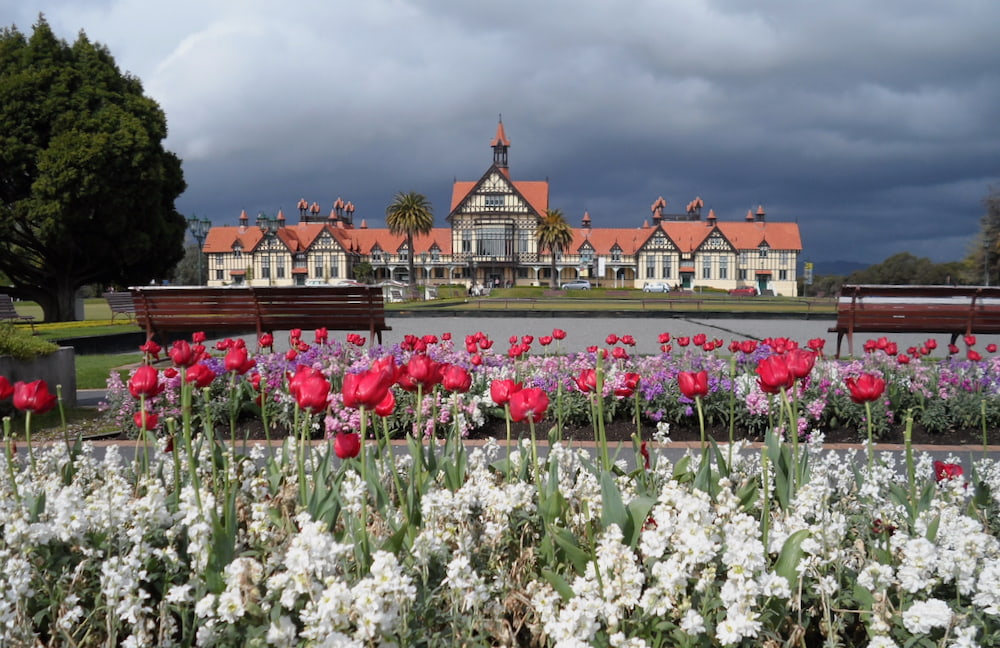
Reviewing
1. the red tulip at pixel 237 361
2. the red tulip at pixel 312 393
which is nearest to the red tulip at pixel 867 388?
the red tulip at pixel 312 393

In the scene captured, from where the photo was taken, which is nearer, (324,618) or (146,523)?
(324,618)

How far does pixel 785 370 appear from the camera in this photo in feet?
6.69

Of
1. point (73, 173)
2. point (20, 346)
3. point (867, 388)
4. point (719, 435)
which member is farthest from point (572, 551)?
point (73, 173)

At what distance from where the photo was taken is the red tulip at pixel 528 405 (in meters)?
1.96

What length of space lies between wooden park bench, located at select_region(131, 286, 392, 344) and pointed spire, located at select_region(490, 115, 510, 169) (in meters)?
65.1

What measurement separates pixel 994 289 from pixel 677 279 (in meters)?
68.2

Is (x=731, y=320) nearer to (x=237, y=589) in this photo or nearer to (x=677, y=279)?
(x=237, y=589)

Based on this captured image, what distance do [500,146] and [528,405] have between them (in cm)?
7285

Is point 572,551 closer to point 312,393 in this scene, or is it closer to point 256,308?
point 312,393

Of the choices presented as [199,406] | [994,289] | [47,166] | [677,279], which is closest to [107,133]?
[47,166]

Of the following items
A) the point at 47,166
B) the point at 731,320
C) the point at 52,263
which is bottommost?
the point at 731,320

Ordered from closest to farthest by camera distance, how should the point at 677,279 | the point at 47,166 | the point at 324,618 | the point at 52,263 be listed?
1. the point at 324,618
2. the point at 47,166
3. the point at 52,263
4. the point at 677,279

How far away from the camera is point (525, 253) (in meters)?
73.0

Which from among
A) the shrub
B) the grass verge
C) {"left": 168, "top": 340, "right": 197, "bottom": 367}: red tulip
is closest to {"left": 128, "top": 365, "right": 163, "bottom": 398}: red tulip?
{"left": 168, "top": 340, "right": 197, "bottom": 367}: red tulip
